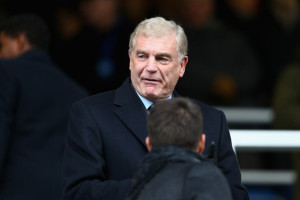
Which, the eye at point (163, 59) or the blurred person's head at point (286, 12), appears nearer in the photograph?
the eye at point (163, 59)

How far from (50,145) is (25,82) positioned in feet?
1.18

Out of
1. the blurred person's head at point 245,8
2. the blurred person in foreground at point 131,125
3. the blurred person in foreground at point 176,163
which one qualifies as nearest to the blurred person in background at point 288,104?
the blurred person's head at point 245,8

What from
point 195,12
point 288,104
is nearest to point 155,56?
point 288,104

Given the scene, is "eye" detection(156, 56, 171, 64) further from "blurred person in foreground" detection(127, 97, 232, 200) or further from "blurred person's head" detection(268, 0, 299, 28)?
"blurred person's head" detection(268, 0, 299, 28)

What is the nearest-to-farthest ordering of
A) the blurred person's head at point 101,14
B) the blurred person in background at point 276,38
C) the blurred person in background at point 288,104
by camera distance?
the blurred person in background at point 288,104, the blurred person's head at point 101,14, the blurred person in background at point 276,38


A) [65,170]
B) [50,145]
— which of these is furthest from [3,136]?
[65,170]

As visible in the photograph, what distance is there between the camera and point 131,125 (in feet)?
9.78

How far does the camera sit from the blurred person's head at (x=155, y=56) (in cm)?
301

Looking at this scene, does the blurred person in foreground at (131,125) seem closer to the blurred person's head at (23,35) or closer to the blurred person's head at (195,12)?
the blurred person's head at (23,35)

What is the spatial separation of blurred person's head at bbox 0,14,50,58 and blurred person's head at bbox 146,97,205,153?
6.94 feet

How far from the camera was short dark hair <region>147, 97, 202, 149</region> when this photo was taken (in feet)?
8.02

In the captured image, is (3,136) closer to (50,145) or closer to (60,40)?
(50,145)

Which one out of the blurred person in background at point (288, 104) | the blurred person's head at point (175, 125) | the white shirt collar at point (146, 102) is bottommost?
the blurred person in background at point (288, 104)

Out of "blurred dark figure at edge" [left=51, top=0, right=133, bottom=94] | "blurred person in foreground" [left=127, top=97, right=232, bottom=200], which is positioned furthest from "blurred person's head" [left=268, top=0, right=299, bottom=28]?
"blurred person in foreground" [left=127, top=97, right=232, bottom=200]
